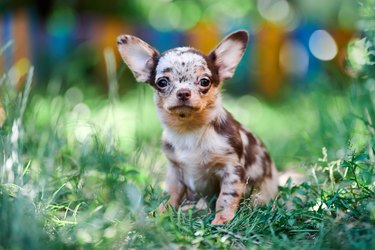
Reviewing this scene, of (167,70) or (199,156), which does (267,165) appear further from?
(167,70)

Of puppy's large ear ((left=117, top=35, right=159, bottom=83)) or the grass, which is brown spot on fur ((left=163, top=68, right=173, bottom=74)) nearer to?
puppy's large ear ((left=117, top=35, right=159, bottom=83))

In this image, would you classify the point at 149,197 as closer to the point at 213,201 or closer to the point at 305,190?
the point at 213,201

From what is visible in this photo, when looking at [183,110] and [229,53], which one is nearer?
[183,110]

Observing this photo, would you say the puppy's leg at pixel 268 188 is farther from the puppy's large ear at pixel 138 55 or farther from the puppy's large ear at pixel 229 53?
the puppy's large ear at pixel 138 55

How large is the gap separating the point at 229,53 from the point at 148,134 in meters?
2.01

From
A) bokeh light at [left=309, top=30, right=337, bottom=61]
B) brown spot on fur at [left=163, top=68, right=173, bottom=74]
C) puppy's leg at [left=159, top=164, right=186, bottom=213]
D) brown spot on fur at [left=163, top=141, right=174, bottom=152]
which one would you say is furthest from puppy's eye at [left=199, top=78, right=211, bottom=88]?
bokeh light at [left=309, top=30, right=337, bottom=61]

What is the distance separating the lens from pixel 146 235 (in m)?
2.89

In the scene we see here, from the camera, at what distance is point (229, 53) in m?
3.99

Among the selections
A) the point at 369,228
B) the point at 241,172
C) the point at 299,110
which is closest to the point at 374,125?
the point at 241,172

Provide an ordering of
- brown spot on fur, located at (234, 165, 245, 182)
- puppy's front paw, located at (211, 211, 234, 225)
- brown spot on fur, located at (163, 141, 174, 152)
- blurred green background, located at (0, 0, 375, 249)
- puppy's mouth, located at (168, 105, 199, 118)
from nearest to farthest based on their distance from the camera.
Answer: blurred green background, located at (0, 0, 375, 249) → puppy's front paw, located at (211, 211, 234, 225) → puppy's mouth, located at (168, 105, 199, 118) → brown spot on fur, located at (234, 165, 245, 182) → brown spot on fur, located at (163, 141, 174, 152)

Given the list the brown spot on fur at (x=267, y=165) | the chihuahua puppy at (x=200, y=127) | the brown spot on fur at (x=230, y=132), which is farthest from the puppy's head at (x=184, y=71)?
the brown spot on fur at (x=267, y=165)

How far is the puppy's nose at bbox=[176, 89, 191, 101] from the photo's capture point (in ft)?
11.6

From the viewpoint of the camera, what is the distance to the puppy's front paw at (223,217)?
11.3ft

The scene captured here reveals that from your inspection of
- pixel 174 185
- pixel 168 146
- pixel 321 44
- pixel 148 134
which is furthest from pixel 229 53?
pixel 321 44
